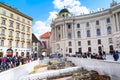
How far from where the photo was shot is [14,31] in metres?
39.4

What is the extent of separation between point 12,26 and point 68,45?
2839cm

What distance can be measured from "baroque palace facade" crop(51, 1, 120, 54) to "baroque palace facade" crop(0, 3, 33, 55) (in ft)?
60.7

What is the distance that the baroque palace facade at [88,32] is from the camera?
1997 inches

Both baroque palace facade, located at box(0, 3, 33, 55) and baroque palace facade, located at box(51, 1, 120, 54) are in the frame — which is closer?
baroque palace facade, located at box(0, 3, 33, 55)

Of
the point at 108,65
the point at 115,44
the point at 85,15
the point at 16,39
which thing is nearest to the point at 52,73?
the point at 108,65

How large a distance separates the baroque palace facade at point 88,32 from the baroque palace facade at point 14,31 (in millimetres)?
18516

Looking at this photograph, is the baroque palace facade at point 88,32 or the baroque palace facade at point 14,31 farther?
the baroque palace facade at point 88,32

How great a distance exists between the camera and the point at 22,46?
43.0m

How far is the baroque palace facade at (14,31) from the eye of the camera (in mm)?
35250

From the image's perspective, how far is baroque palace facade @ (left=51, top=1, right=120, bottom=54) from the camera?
50.7m

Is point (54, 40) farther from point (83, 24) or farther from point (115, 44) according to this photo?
point (115, 44)

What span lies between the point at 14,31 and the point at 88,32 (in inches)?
1301

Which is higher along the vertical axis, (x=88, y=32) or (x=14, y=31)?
(x=88, y=32)

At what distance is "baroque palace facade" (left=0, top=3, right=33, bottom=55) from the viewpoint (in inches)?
1388
